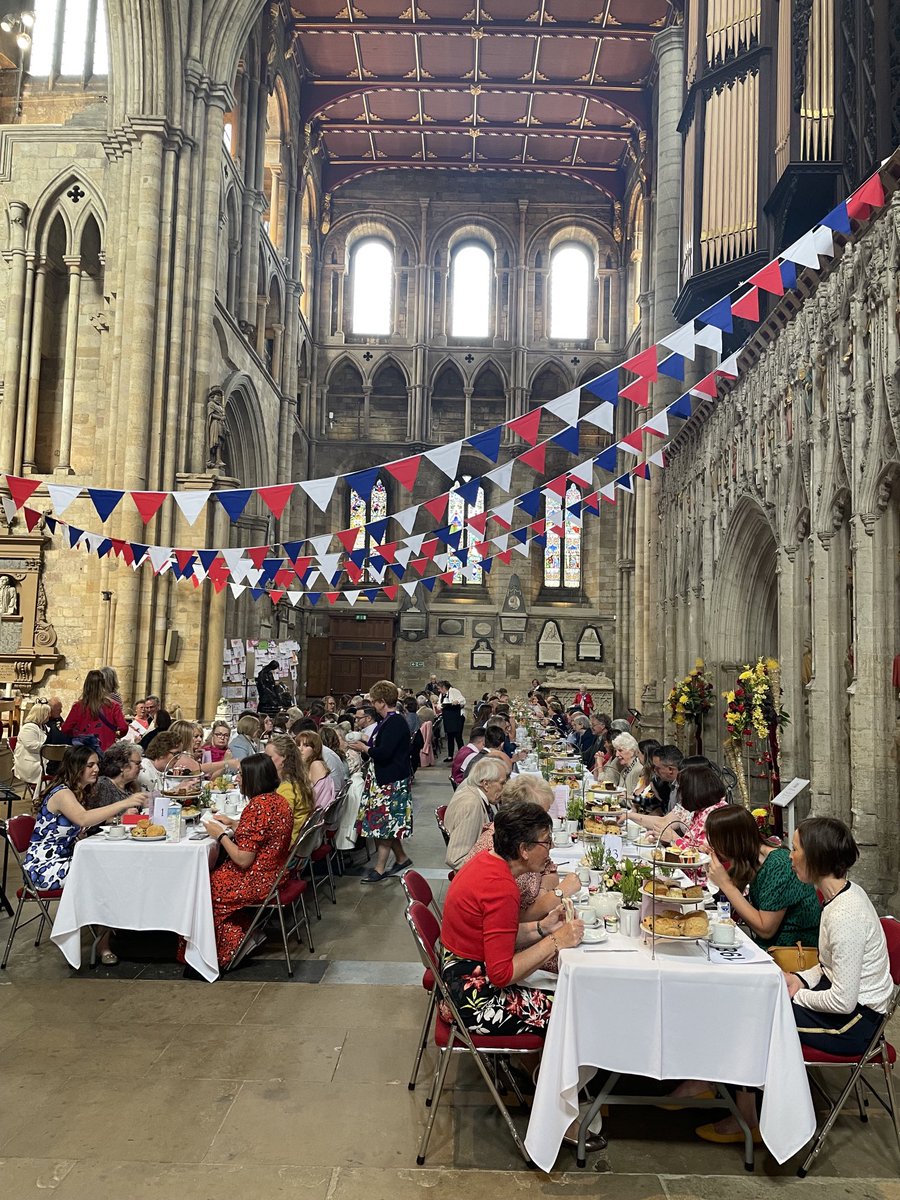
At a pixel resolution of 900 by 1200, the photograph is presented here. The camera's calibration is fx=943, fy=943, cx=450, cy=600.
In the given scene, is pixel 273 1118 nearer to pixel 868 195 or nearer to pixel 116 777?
pixel 116 777

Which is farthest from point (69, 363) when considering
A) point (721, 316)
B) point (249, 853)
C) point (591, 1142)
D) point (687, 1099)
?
point (687, 1099)

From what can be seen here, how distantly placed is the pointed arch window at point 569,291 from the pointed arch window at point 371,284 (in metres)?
4.37

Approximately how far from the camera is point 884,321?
646cm

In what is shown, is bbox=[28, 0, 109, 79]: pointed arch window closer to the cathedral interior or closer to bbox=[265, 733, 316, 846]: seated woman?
the cathedral interior

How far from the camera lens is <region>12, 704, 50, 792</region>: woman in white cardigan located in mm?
8898

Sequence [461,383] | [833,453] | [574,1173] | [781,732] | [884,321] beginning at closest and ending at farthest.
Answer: [574,1173] → [884,321] → [833,453] → [781,732] → [461,383]

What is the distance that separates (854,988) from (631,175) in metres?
23.4

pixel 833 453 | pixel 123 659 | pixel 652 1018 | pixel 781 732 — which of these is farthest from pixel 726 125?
pixel 652 1018

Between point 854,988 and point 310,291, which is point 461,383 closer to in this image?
point 310,291

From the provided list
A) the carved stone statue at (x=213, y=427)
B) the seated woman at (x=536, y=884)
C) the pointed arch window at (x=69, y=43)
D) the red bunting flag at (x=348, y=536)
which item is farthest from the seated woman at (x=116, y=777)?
the pointed arch window at (x=69, y=43)

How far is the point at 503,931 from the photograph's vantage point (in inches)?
121

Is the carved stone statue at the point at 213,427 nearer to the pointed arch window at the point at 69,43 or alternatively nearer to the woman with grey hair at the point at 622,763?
the pointed arch window at the point at 69,43

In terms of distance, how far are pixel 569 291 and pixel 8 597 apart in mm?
17326

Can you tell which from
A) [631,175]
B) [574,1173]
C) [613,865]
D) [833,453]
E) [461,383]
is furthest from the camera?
[461,383]
